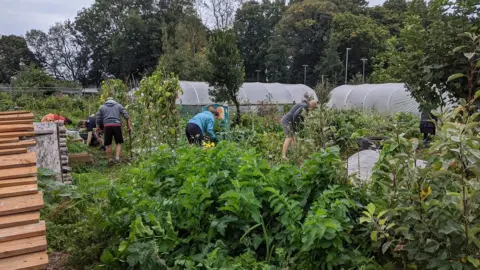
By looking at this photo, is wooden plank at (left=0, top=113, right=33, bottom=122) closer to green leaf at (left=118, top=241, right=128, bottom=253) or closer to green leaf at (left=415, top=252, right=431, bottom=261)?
green leaf at (left=118, top=241, right=128, bottom=253)

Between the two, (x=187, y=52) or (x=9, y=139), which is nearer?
(x=9, y=139)

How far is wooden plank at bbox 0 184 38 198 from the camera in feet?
9.65

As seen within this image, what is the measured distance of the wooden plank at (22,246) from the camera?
2439mm

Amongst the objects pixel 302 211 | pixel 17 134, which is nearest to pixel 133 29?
pixel 17 134

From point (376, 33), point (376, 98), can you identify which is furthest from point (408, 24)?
point (376, 33)

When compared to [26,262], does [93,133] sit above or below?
above

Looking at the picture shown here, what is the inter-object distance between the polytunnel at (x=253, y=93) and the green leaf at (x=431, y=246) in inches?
612

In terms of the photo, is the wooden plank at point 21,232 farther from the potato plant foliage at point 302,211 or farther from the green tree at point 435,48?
the green tree at point 435,48

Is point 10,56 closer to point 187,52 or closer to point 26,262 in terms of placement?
point 187,52

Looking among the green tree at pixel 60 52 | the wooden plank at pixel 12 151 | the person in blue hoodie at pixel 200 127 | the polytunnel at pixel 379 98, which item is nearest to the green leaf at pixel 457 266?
the wooden plank at pixel 12 151

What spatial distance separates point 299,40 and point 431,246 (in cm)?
4080

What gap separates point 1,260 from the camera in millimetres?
2416

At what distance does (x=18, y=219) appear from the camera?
274 centimetres

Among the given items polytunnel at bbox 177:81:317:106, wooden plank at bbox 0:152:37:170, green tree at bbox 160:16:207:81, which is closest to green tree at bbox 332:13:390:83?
green tree at bbox 160:16:207:81
